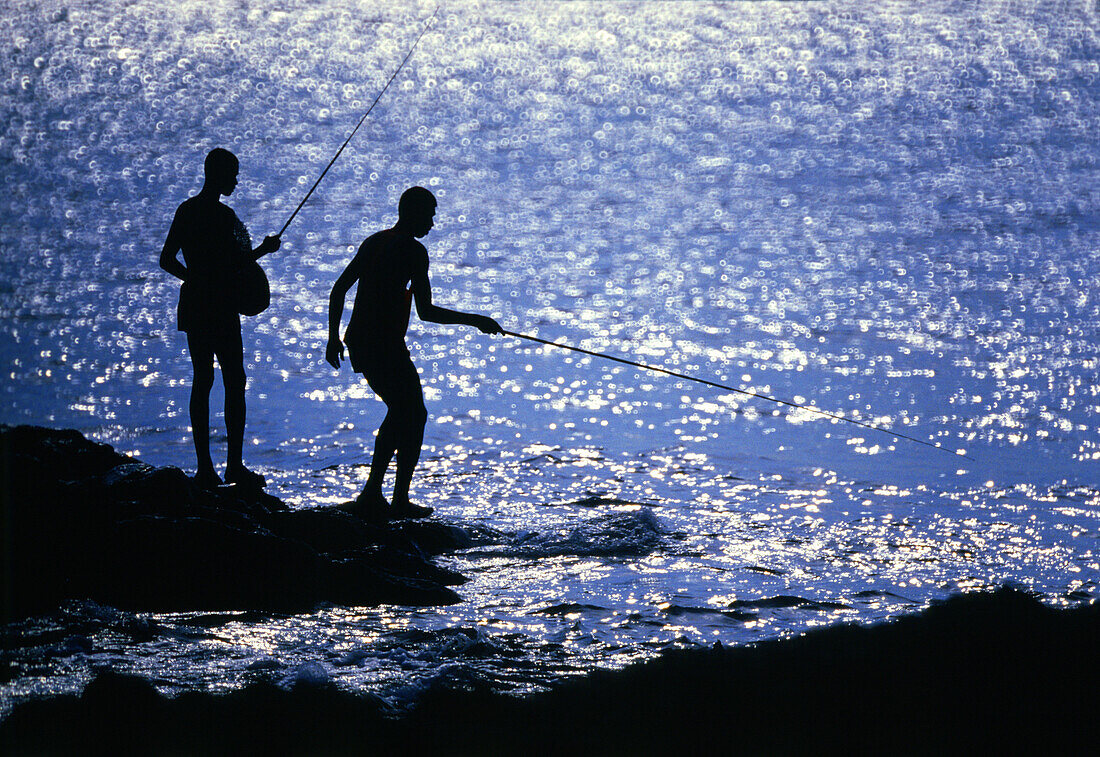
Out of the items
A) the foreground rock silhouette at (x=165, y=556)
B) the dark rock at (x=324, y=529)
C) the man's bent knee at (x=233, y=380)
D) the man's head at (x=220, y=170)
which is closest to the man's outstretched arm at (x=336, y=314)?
the man's bent knee at (x=233, y=380)

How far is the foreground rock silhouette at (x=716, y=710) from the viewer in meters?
4.85

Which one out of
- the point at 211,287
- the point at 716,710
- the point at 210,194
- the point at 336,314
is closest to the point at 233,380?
the point at 211,287

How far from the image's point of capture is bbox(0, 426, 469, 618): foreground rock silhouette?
636 centimetres

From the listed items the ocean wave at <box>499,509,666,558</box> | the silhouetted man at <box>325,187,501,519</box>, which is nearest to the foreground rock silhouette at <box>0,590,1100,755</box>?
the ocean wave at <box>499,509,666,558</box>

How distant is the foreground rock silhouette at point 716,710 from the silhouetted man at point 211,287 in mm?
2764

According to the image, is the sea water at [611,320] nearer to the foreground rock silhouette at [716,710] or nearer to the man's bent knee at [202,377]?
the foreground rock silhouette at [716,710]

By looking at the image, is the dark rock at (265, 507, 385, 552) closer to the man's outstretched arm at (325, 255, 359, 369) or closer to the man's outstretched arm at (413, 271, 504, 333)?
the man's outstretched arm at (325, 255, 359, 369)

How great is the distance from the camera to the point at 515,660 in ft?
19.0

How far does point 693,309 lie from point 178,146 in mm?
11558

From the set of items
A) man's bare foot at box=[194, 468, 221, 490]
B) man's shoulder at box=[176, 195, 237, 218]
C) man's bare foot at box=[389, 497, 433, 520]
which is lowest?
man's bare foot at box=[389, 497, 433, 520]

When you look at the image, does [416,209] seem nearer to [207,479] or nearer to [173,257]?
[173,257]

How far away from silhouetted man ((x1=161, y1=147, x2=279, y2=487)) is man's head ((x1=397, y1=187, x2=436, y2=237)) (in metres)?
0.71

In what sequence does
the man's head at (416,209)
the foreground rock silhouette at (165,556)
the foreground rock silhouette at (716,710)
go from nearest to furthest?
the foreground rock silhouette at (716,710) < the foreground rock silhouette at (165,556) < the man's head at (416,209)

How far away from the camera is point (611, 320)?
528 inches
